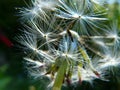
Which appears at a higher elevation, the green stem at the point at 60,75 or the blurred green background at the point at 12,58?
the blurred green background at the point at 12,58

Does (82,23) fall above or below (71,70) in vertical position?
above

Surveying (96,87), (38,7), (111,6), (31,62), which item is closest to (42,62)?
(31,62)

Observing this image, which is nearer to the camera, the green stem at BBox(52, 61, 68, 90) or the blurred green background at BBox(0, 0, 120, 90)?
the green stem at BBox(52, 61, 68, 90)

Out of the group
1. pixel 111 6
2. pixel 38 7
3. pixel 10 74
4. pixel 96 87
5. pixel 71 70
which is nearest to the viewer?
pixel 71 70

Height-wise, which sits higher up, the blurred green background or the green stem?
the blurred green background

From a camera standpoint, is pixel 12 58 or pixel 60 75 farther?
pixel 12 58

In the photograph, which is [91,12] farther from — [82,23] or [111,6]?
[111,6]

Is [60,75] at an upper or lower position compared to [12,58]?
lower

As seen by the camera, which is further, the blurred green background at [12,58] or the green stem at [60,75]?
the blurred green background at [12,58]
